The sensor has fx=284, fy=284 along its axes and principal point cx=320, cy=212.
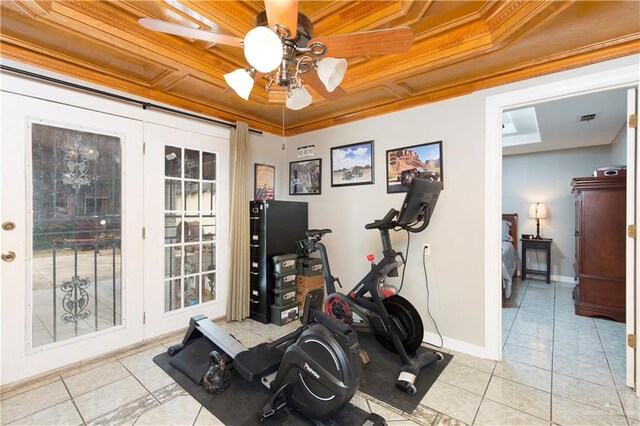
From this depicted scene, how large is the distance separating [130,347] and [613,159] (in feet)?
23.8

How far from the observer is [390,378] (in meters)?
2.29

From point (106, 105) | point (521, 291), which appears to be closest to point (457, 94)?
point (106, 105)

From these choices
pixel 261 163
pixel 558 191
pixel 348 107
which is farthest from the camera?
pixel 558 191

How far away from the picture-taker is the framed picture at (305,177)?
12.7 ft

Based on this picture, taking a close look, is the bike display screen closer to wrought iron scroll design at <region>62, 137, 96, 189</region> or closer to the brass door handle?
wrought iron scroll design at <region>62, 137, 96, 189</region>

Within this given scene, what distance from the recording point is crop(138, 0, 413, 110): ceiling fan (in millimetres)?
1189

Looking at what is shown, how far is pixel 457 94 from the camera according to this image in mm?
2729

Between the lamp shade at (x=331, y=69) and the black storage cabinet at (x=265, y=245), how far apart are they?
6.83 feet

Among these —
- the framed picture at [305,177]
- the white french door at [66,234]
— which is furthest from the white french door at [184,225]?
the framed picture at [305,177]

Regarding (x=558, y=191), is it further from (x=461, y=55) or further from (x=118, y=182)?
(x=118, y=182)

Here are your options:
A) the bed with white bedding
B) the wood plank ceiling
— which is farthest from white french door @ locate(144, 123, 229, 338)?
the bed with white bedding

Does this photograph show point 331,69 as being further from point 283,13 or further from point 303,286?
point 303,286

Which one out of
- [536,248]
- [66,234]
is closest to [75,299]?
[66,234]

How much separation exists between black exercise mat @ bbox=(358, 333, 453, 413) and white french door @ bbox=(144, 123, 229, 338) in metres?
1.95
